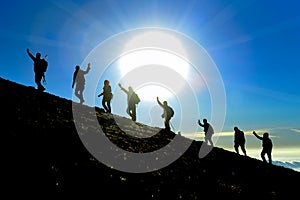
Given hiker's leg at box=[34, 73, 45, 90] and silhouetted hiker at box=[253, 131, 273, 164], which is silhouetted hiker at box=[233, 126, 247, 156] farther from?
hiker's leg at box=[34, 73, 45, 90]

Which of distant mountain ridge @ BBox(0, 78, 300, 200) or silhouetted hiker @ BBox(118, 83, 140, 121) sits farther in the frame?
silhouetted hiker @ BBox(118, 83, 140, 121)

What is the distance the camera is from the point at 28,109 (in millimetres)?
20250

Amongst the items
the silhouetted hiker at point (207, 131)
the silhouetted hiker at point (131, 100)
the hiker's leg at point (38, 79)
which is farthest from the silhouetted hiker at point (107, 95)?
the silhouetted hiker at point (207, 131)

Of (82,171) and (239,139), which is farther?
(239,139)

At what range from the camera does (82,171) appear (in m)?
12.4

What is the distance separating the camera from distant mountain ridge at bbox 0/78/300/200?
425 inches

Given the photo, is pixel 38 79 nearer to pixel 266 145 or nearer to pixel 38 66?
pixel 38 66

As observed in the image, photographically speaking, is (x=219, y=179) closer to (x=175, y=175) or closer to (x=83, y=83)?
(x=175, y=175)

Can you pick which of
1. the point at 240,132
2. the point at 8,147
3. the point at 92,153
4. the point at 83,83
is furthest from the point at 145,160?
the point at 240,132

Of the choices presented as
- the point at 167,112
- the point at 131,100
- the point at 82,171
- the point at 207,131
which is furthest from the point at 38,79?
the point at 207,131

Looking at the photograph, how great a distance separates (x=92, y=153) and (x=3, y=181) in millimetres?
5649

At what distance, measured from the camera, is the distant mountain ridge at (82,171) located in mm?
10805

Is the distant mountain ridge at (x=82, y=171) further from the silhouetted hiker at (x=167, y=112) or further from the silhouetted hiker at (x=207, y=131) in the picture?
the silhouetted hiker at (x=207, y=131)

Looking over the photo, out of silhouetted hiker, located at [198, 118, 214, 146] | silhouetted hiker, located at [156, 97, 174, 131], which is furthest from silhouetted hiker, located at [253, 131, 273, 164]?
silhouetted hiker, located at [156, 97, 174, 131]
